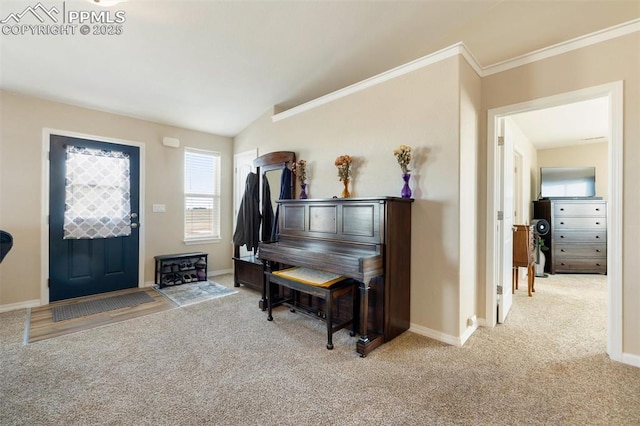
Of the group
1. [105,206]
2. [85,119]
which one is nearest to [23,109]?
[85,119]

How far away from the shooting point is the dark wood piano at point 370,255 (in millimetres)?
2311

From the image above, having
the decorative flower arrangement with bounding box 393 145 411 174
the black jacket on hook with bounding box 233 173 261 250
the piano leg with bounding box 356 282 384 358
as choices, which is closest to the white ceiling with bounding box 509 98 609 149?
the decorative flower arrangement with bounding box 393 145 411 174

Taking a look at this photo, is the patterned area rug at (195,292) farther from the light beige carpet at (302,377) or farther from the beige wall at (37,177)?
the light beige carpet at (302,377)

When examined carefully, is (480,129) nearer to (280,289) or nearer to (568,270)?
(280,289)

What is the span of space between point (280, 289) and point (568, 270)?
203 inches

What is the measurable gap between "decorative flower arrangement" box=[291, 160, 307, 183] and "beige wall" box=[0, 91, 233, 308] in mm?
2067

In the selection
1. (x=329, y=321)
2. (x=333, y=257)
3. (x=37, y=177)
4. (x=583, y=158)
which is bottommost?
(x=329, y=321)

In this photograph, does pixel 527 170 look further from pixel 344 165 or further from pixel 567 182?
pixel 344 165

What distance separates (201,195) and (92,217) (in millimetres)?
1495

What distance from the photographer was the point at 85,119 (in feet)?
12.0

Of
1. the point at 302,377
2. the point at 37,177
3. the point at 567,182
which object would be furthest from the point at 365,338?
the point at 567,182

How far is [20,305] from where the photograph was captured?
3238 millimetres

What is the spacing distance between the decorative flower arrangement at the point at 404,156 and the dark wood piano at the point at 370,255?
0.31 meters

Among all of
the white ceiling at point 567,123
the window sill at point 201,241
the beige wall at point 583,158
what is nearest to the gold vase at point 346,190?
the white ceiling at point 567,123
